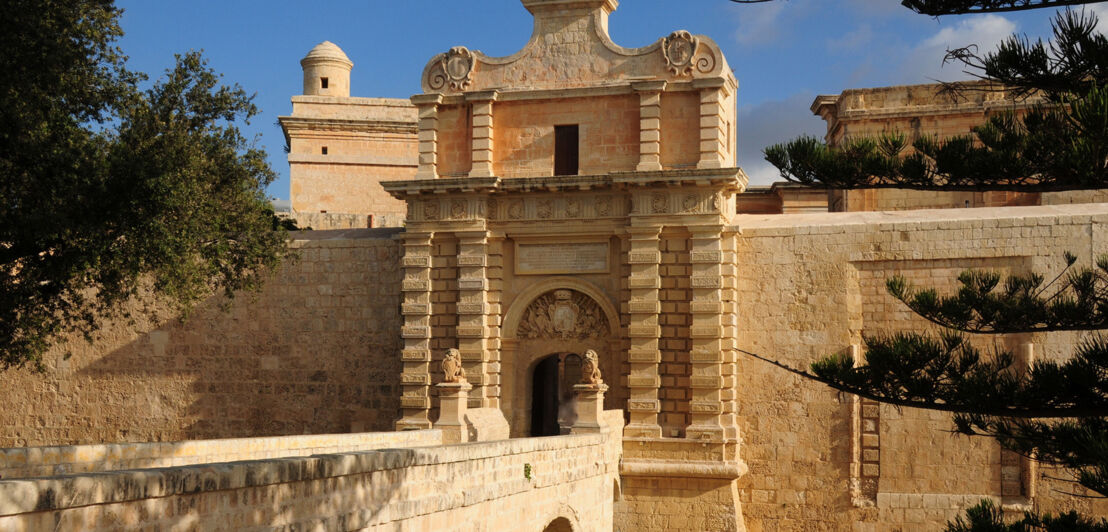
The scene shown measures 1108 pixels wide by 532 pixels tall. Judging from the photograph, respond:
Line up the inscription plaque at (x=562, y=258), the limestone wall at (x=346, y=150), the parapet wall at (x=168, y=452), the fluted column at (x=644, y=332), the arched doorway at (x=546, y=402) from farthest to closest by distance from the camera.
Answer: the limestone wall at (x=346, y=150)
the arched doorway at (x=546, y=402)
the inscription plaque at (x=562, y=258)
the fluted column at (x=644, y=332)
the parapet wall at (x=168, y=452)

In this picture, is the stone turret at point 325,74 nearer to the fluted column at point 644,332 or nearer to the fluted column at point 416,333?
the fluted column at point 416,333

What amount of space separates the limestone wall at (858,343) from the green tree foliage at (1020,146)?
8.73 metres

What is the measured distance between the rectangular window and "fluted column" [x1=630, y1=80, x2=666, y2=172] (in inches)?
47.0

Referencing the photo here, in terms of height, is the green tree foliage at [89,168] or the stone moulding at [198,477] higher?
the green tree foliage at [89,168]

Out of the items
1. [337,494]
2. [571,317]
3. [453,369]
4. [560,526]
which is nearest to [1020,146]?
[337,494]

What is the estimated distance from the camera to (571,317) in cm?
1917

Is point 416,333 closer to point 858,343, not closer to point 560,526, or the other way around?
point 560,526

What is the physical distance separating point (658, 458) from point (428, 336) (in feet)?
13.4

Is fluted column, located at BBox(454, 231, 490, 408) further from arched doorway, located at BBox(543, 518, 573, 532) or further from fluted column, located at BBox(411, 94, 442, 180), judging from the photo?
arched doorway, located at BBox(543, 518, 573, 532)

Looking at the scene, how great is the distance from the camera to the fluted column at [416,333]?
19.2 meters

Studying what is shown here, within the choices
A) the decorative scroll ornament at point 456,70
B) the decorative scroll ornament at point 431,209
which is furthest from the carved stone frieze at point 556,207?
the decorative scroll ornament at point 456,70

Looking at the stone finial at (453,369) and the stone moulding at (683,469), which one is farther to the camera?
the stone moulding at (683,469)

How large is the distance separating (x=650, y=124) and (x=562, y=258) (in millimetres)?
2485

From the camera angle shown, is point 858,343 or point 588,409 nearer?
point 588,409
